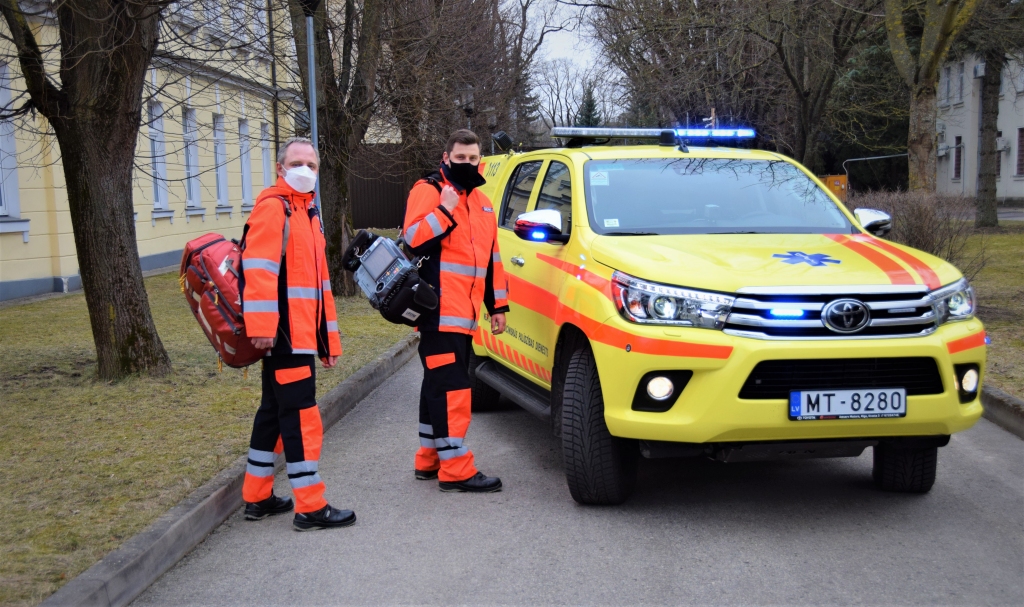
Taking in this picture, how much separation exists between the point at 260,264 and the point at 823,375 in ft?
8.60

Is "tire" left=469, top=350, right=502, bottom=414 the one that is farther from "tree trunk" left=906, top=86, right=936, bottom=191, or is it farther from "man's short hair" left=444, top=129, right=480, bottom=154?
"tree trunk" left=906, top=86, right=936, bottom=191

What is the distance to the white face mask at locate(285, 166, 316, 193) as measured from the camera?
4996 mm

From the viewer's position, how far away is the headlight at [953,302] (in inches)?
191

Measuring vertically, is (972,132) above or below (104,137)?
above

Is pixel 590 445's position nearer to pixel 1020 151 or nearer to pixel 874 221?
pixel 874 221

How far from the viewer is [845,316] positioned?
4648mm

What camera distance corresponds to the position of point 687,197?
612 centimetres

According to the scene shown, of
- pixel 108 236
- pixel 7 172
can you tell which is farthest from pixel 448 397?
pixel 7 172

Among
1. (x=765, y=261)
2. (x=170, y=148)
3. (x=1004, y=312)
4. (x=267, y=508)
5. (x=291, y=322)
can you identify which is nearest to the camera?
(x=291, y=322)

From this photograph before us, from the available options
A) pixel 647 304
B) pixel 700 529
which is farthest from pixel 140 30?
pixel 700 529

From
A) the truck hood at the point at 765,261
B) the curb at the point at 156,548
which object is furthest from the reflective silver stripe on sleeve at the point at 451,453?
the truck hood at the point at 765,261

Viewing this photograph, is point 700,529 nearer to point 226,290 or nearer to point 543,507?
point 543,507

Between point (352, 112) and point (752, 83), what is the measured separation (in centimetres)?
1034

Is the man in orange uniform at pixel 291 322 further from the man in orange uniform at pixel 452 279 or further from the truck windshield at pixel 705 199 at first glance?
the truck windshield at pixel 705 199
